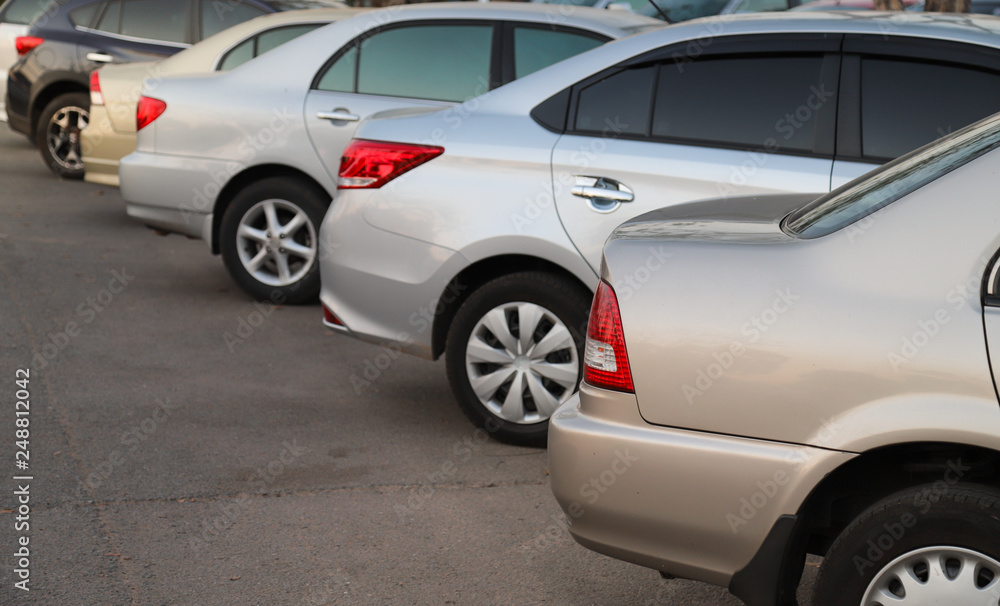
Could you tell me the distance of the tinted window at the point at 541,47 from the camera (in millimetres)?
6367

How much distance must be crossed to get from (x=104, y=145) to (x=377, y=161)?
445 centimetres

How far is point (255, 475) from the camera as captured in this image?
4309 millimetres

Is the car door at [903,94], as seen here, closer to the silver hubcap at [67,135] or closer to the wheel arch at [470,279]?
the wheel arch at [470,279]

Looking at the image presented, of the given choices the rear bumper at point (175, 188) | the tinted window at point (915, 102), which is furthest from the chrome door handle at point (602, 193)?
the rear bumper at point (175, 188)

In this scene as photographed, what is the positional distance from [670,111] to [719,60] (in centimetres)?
Answer: 28

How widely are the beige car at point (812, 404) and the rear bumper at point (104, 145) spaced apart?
255 inches

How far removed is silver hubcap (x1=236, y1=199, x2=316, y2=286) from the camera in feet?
22.8

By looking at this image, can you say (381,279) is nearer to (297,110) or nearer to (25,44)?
(297,110)

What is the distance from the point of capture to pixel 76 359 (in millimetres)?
5691

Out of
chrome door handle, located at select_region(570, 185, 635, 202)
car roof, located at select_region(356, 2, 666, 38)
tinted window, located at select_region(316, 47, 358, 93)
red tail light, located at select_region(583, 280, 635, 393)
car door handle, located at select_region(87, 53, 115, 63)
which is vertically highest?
car roof, located at select_region(356, 2, 666, 38)

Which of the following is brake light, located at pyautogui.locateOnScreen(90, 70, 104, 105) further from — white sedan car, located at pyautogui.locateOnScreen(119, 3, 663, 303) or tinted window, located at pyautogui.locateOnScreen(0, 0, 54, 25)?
tinted window, located at pyautogui.locateOnScreen(0, 0, 54, 25)

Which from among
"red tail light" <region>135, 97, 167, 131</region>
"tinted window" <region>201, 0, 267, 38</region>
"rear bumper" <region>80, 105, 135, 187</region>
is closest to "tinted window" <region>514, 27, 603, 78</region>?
"red tail light" <region>135, 97, 167, 131</region>

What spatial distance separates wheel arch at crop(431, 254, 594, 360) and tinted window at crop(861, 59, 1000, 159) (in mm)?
1448

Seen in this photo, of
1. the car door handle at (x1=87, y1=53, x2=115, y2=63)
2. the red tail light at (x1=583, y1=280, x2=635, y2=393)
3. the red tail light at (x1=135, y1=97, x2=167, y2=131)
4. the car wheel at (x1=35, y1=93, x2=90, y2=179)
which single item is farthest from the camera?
the car wheel at (x1=35, y1=93, x2=90, y2=179)
